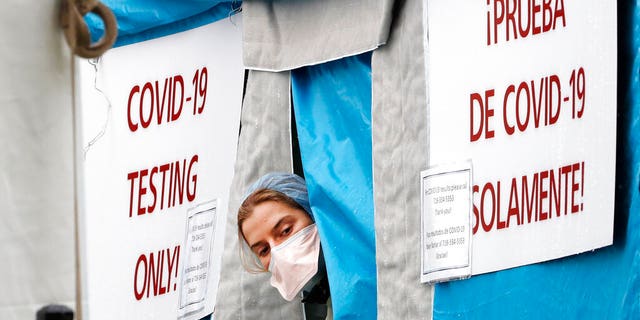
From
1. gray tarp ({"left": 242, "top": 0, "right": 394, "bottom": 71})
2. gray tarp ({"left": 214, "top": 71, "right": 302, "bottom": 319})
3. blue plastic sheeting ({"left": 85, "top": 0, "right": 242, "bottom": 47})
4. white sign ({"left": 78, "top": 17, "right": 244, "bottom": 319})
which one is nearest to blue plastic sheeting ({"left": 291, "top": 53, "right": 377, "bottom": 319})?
gray tarp ({"left": 242, "top": 0, "right": 394, "bottom": 71})

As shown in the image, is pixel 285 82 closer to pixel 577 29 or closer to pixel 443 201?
pixel 443 201

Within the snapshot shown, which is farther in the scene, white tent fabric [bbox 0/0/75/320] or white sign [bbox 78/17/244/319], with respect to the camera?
white sign [bbox 78/17/244/319]

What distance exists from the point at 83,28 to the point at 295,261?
328 centimetres

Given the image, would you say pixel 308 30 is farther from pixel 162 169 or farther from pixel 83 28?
pixel 83 28

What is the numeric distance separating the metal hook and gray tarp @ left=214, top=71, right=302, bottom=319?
336 cm

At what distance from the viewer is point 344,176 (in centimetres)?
541

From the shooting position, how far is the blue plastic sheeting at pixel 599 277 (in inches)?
172

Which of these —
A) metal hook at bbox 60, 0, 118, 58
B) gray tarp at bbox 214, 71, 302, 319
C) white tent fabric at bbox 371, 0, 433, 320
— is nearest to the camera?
metal hook at bbox 60, 0, 118, 58

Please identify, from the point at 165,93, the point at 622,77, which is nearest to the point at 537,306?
the point at 622,77

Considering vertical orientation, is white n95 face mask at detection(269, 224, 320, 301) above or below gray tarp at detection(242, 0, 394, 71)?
below

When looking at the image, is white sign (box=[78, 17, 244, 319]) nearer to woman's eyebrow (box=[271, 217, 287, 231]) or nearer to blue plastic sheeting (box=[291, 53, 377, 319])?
woman's eyebrow (box=[271, 217, 287, 231])

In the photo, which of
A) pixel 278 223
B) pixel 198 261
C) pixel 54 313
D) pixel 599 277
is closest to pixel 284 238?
pixel 278 223

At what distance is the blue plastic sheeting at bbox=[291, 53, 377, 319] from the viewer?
17.4 feet

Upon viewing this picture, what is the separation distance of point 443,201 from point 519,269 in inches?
14.6
